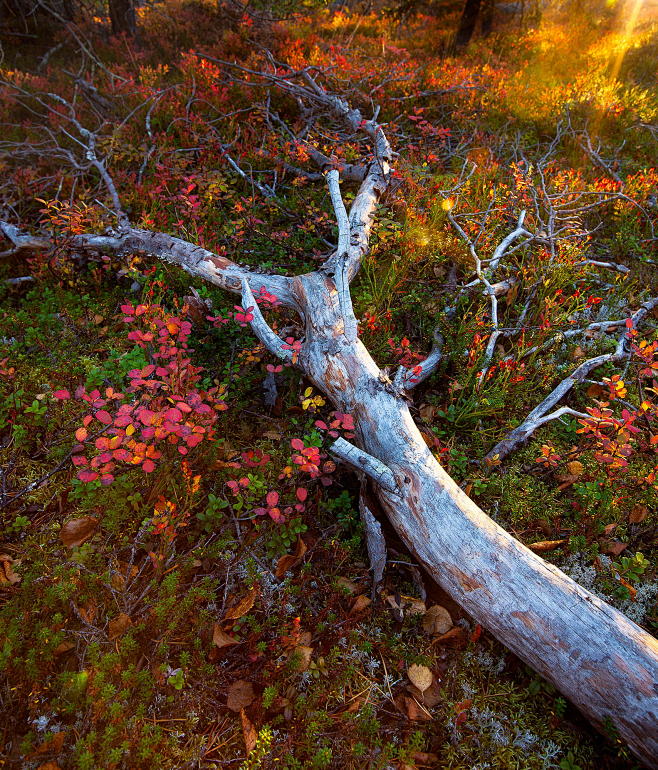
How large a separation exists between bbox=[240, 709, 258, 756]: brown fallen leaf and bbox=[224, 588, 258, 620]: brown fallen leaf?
463mm

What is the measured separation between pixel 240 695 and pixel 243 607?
1.40ft

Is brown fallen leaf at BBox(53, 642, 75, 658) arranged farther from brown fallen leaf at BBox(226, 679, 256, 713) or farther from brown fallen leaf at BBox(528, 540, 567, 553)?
brown fallen leaf at BBox(528, 540, 567, 553)

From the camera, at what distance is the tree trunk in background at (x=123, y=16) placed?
29.9ft

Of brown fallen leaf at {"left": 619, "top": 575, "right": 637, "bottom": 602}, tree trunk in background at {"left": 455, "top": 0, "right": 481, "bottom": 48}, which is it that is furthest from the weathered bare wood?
tree trunk in background at {"left": 455, "top": 0, "right": 481, "bottom": 48}

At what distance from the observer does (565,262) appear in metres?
4.43

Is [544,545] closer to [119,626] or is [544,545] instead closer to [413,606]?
[413,606]

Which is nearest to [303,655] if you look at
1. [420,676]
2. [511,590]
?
[420,676]

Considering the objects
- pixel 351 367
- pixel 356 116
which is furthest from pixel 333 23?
pixel 351 367

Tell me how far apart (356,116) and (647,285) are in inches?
192

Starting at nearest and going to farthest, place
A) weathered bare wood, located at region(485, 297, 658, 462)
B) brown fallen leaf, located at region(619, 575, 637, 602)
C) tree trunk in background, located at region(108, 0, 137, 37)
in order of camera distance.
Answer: brown fallen leaf, located at region(619, 575, 637, 602) < weathered bare wood, located at region(485, 297, 658, 462) < tree trunk in background, located at region(108, 0, 137, 37)

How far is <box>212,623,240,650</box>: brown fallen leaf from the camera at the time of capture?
7.90 ft

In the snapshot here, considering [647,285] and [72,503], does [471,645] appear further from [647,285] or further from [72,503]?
[647,285]

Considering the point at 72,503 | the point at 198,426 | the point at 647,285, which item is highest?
the point at 647,285

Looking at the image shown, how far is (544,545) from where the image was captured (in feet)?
9.69
